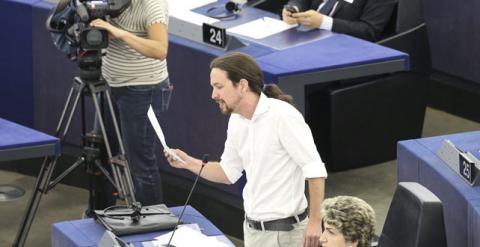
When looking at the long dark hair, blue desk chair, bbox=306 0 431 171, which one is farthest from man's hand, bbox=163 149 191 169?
blue desk chair, bbox=306 0 431 171

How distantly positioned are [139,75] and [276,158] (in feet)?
4.41

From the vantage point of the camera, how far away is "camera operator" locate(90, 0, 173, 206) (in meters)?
5.72

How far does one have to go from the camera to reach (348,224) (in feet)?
14.2

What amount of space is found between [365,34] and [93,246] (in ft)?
9.15

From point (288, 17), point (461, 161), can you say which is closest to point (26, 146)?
point (288, 17)

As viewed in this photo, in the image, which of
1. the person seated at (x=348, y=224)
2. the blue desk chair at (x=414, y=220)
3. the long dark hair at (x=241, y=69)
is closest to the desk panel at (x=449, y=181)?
the blue desk chair at (x=414, y=220)

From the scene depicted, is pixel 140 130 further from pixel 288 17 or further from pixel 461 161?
pixel 461 161

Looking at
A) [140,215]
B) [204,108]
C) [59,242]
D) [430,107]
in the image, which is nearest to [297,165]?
[140,215]

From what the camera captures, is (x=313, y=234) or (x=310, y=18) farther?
(x=310, y=18)

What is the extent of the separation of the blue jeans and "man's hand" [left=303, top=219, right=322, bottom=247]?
1464mm

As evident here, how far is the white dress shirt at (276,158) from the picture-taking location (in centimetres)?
467

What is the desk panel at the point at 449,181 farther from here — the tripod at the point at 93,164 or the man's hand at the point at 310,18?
the man's hand at the point at 310,18

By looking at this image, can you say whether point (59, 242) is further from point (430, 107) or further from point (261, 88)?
point (430, 107)

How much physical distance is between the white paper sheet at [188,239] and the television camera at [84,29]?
1.19 meters
